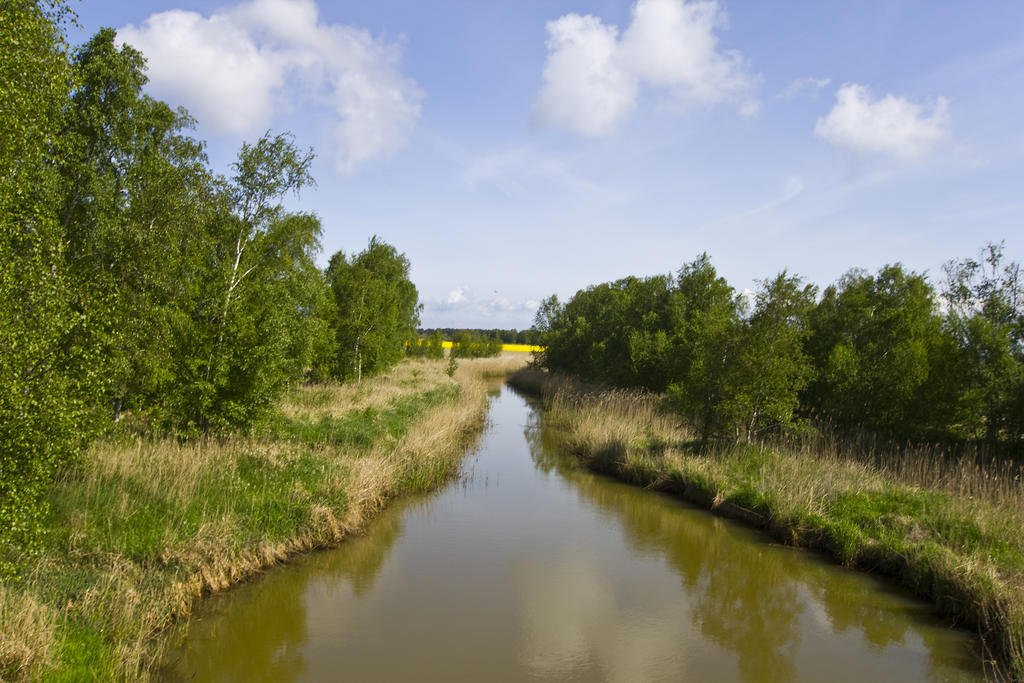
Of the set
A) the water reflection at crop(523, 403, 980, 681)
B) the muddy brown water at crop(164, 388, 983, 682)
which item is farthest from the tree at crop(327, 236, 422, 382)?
the water reflection at crop(523, 403, 980, 681)

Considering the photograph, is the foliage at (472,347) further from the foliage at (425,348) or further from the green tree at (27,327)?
the green tree at (27,327)

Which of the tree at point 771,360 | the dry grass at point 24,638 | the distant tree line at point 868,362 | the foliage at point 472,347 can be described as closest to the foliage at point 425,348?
the foliage at point 472,347

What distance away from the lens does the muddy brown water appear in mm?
7156

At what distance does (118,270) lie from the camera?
9969 mm

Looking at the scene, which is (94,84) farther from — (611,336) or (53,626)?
(611,336)

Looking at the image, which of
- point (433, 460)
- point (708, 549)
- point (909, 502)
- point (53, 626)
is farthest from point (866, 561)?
point (53, 626)

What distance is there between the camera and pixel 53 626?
5258mm

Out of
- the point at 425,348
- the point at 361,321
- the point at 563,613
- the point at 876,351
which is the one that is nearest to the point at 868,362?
the point at 876,351

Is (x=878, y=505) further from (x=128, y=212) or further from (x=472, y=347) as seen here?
(x=472, y=347)

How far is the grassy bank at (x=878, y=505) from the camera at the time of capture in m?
8.12

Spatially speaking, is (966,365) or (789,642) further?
(966,365)

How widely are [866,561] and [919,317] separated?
10.2 metres

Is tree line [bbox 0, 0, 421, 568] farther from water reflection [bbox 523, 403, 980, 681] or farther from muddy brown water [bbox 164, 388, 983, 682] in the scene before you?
water reflection [bbox 523, 403, 980, 681]

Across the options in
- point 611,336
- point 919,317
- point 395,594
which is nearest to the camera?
point 395,594
